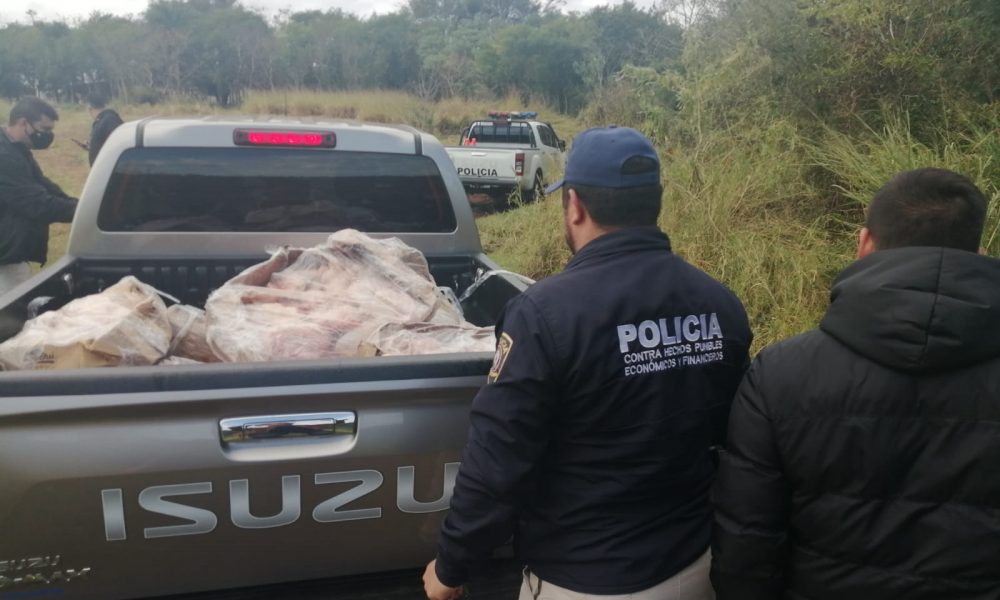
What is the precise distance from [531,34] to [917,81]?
31766 millimetres

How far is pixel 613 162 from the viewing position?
1677mm

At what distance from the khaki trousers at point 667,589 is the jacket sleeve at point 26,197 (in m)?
4.35

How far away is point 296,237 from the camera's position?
3611mm

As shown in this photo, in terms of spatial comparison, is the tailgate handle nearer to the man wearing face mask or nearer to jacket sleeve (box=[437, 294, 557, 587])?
jacket sleeve (box=[437, 294, 557, 587])

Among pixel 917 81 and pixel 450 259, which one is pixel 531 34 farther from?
pixel 450 259

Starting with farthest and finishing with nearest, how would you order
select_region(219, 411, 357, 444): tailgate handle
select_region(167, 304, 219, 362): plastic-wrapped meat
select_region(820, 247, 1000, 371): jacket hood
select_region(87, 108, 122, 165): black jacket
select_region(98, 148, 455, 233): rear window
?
select_region(87, 108, 122, 165): black jacket
select_region(98, 148, 455, 233): rear window
select_region(167, 304, 219, 362): plastic-wrapped meat
select_region(219, 411, 357, 444): tailgate handle
select_region(820, 247, 1000, 371): jacket hood

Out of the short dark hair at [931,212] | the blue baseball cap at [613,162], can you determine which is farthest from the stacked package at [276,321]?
the short dark hair at [931,212]

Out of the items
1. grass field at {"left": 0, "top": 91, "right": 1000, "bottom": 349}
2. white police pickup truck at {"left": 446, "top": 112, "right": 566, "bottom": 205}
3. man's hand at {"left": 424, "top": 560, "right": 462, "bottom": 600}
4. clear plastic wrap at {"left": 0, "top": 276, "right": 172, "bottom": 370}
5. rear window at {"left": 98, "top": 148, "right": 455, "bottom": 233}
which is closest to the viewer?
man's hand at {"left": 424, "top": 560, "right": 462, "bottom": 600}

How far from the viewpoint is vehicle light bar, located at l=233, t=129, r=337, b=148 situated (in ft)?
11.5

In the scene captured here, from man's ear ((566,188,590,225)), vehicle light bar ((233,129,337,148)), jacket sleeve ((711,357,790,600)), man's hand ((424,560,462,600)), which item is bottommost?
man's hand ((424,560,462,600))

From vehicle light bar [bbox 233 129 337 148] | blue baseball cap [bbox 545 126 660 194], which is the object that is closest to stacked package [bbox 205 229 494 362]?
vehicle light bar [bbox 233 129 337 148]

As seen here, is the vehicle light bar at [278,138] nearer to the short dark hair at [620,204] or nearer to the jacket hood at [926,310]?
the short dark hair at [620,204]

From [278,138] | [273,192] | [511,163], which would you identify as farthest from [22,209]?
[511,163]

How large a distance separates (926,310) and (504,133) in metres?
16.1
